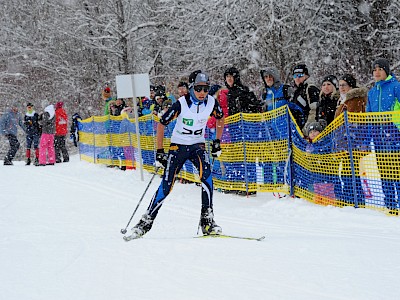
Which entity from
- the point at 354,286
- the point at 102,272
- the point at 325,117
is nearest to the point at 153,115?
the point at 325,117

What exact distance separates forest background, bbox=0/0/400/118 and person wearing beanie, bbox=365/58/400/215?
6.41 meters

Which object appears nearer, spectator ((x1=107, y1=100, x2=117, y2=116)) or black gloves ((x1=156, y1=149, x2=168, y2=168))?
black gloves ((x1=156, y1=149, x2=168, y2=168))

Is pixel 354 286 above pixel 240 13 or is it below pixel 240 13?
below

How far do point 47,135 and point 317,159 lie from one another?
13.0m

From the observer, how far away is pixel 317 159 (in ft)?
26.8

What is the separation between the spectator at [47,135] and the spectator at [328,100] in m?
12.5

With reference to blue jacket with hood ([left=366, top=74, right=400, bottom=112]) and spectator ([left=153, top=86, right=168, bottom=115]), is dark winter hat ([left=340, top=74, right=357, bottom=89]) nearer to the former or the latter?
blue jacket with hood ([left=366, top=74, right=400, bottom=112])

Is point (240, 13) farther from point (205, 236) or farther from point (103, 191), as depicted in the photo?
point (205, 236)

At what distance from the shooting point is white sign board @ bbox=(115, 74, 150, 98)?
43.7 ft

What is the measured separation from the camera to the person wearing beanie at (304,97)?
29.2ft

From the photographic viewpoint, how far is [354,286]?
4.25m

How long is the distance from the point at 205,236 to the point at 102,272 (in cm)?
173

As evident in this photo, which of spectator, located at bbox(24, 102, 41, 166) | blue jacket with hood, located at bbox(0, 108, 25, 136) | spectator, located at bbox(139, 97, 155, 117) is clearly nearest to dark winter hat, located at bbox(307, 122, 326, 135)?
spectator, located at bbox(139, 97, 155, 117)

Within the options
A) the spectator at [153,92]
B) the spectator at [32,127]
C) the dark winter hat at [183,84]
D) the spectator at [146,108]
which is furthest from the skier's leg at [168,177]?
the spectator at [32,127]
